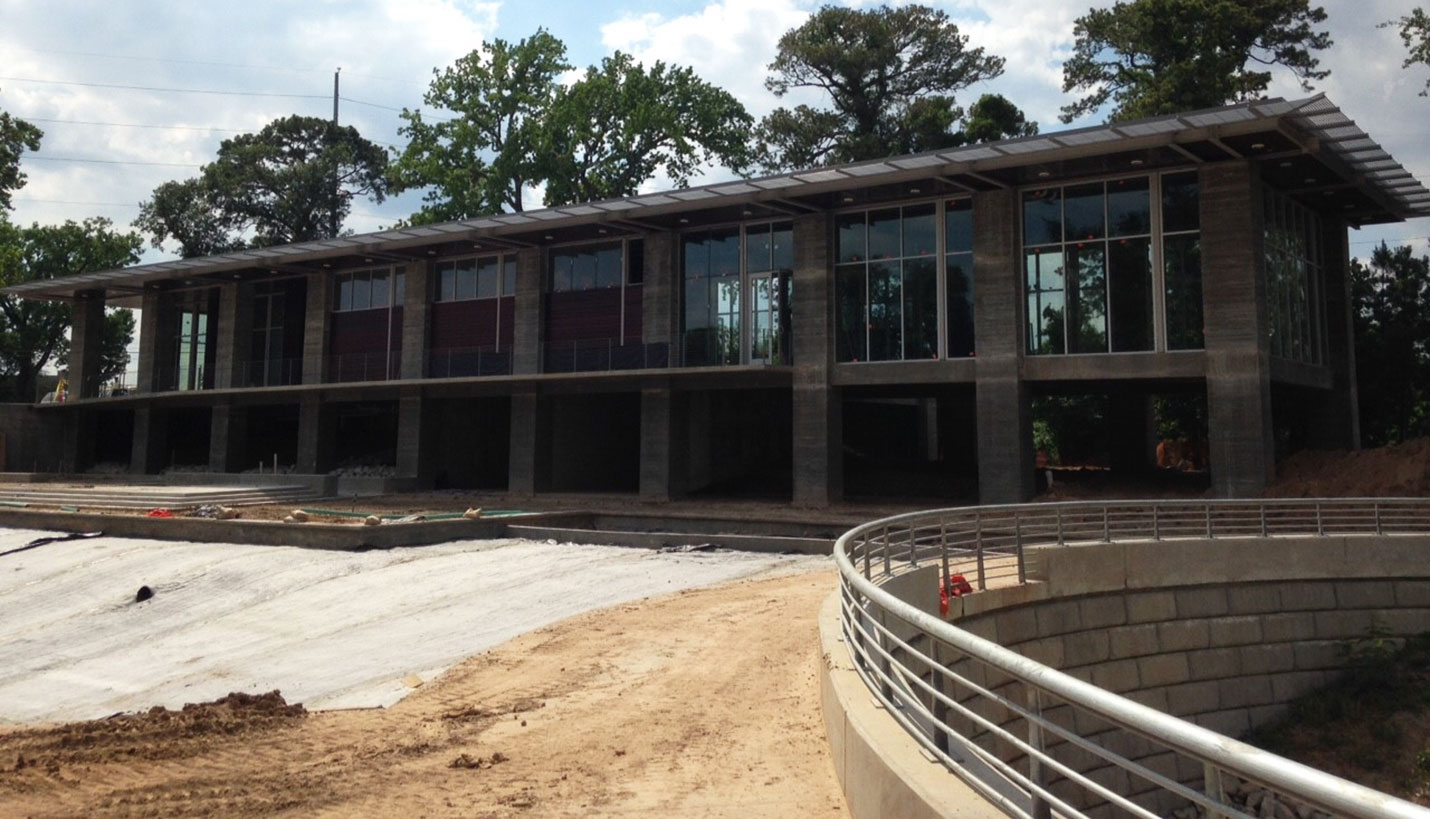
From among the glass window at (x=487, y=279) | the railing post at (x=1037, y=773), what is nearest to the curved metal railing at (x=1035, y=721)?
the railing post at (x=1037, y=773)

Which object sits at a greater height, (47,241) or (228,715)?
(47,241)

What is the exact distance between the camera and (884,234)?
30188 millimetres

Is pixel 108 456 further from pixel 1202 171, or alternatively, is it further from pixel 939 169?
pixel 1202 171

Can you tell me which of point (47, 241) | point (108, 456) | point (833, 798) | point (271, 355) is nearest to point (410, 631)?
point (833, 798)

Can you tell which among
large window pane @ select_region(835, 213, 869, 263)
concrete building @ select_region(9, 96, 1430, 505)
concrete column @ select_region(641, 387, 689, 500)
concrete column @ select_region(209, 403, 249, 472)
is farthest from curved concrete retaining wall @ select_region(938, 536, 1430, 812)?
concrete column @ select_region(209, 403, 249, 472)

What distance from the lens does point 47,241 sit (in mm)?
59188

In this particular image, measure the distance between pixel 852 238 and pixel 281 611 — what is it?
19581 millimetres

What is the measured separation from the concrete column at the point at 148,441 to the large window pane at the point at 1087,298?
1535 inches

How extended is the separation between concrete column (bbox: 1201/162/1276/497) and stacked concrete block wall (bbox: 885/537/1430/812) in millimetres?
6580

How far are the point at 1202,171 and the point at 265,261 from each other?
33058 millimetres

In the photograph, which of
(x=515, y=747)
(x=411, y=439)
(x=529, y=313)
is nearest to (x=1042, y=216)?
(x=529, y=313)

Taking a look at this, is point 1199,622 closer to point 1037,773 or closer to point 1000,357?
point 1000,357

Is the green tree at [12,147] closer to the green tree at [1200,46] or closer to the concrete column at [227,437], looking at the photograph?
the concrete column at [227,437]

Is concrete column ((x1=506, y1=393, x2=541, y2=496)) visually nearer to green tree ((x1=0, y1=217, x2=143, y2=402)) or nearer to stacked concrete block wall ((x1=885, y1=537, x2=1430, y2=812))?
stacked concrete block wall ((x1=885, y1=537, x2=1430, y2=812))
